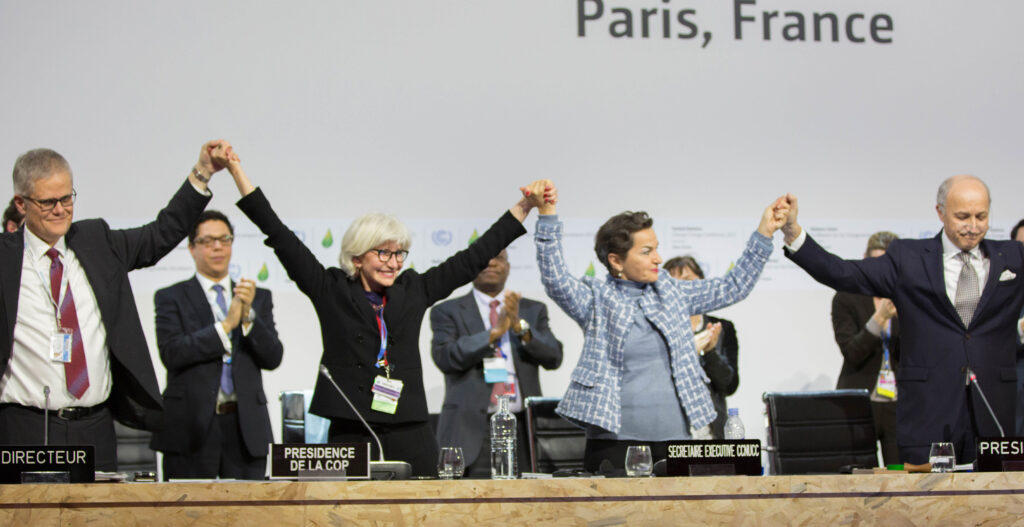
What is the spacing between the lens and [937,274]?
349 centimetres

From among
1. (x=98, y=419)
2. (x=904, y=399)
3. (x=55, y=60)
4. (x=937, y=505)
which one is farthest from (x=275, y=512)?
(x=55, y=60)

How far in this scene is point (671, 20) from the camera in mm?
5734

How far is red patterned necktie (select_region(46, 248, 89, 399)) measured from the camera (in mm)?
2818

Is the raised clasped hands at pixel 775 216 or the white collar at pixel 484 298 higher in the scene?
the raised clasped hands at pixel 775 216

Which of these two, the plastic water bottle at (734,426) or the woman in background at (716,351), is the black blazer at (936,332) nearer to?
the plastic water bottle at (734,426)

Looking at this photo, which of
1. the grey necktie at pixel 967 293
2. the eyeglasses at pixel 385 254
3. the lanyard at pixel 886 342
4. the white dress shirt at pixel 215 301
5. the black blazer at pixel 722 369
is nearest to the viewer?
the eyeglasses at pixel 385 254

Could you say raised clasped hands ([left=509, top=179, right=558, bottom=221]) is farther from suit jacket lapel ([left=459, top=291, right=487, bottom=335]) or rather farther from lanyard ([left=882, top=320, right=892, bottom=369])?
lanyard ([left=882, top=320, right=892, bottom=369])

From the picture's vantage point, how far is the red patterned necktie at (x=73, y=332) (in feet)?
9.25

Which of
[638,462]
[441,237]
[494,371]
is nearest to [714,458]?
[638,462]

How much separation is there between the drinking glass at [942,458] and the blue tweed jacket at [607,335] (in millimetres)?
725

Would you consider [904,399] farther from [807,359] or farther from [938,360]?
[807,359]

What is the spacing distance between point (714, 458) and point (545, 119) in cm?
347

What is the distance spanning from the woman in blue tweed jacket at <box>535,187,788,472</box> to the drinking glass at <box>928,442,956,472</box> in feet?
2.33

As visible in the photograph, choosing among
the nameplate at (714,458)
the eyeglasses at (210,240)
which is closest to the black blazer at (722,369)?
the nameplate at (714,458)
